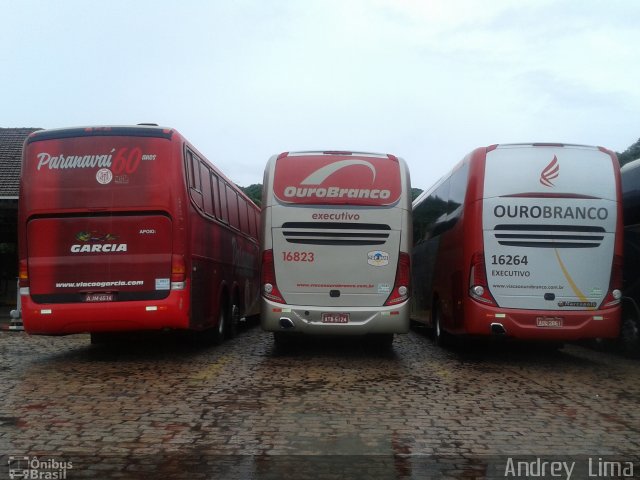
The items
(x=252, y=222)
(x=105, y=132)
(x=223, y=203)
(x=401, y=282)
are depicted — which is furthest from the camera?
(x=252, y=222)

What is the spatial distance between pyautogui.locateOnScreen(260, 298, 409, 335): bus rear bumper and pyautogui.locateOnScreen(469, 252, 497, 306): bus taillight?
1.14 m

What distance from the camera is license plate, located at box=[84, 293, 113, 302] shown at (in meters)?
8.92

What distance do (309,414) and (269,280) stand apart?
3669mm

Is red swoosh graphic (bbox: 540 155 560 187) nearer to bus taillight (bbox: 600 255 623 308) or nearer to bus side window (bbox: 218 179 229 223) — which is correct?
bus taillight (bbox: 600 255 623 308)

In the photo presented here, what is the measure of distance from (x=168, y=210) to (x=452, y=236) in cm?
494

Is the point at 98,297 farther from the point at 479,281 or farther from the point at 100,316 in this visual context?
the point at 479,281

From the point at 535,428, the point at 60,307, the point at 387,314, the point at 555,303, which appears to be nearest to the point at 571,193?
the point at 555,303

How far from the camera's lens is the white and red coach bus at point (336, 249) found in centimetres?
957

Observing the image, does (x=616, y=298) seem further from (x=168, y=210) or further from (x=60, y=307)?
(x=60, y=307)

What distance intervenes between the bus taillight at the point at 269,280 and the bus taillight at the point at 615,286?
5007mm

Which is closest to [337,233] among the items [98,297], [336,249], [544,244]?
[336,249]

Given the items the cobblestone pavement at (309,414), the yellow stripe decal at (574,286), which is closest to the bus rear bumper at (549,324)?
the yellow stripe decal at (574,286)

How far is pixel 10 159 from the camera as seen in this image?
22641 mm

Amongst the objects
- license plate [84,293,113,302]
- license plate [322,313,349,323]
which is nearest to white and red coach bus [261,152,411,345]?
license plate [322,313,349,323]
